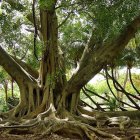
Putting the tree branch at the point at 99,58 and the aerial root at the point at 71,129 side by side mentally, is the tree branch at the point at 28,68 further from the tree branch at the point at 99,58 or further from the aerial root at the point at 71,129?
the aerial root at the point at 71,129

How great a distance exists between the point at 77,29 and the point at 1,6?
303 cm

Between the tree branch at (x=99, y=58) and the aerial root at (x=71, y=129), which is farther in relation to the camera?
the tree branch at (x=99, y=58)

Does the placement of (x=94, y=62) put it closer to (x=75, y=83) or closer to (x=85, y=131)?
(x=75, y=83)

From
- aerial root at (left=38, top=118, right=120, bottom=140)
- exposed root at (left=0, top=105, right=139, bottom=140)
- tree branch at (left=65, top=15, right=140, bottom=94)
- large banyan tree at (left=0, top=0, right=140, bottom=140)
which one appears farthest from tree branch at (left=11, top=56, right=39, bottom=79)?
aerial root at (left=38, top=118, right=120, bottom=140)

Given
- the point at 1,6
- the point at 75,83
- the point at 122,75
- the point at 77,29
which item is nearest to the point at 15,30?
the point at 1,6

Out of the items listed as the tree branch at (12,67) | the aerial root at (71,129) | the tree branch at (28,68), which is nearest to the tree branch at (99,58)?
the tree branch at (12,67)

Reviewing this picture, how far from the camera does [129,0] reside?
527cm

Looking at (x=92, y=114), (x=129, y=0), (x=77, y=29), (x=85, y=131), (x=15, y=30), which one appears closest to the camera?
(x=129, y=0)

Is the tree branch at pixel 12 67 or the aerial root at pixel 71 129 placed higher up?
the tree branch at pixel 12 67

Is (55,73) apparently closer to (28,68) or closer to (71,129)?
(28,68)

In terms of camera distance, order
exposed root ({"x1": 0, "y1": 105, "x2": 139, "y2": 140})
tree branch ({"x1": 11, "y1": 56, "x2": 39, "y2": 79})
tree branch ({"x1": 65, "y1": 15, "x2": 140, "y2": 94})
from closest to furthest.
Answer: exposed root ({"x1": 0, "y1": 105, "x2": 139, "y2": 140}) → tree branch ({"x1": 65, "y1": 15, "x2": 140, "y2": 94}) → tree branch ({"x1": 11, "y1": 56, "x2": 39, "y2": 79})

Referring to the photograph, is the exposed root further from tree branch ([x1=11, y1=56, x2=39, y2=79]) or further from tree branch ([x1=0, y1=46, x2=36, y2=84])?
tree branch ([x1=11, y1=56, x2=39, y2=79])

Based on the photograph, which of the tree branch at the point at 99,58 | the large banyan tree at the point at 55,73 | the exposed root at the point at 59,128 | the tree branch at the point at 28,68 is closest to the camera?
the exposed root at the point at 59,128

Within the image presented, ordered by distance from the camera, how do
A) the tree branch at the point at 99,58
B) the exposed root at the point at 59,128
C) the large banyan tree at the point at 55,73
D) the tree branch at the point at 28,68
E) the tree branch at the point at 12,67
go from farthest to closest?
the tree branch at the point at 28,68
the tree branch at the point at 12,67
the tree branch at the point at 99,58
the large banyan tree at the point at 55,73
the exposed root at the point at 59,128
